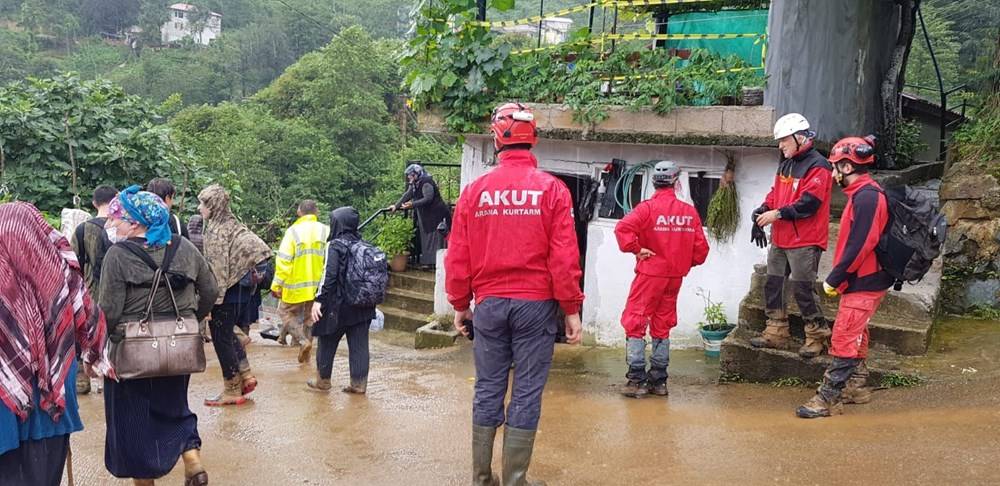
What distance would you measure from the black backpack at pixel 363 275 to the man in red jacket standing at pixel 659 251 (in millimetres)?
1925

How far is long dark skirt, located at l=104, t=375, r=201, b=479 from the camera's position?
14.3 feet

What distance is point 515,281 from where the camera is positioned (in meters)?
4.28

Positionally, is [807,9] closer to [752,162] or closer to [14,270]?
[752,162]

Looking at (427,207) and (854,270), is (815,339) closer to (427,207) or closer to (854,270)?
(854,270)

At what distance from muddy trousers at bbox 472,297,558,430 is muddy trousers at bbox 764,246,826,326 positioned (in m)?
2.83

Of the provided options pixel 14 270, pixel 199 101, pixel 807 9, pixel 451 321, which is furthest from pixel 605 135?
pixel 199 101

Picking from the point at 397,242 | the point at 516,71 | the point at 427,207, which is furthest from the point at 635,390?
the point at 397,242

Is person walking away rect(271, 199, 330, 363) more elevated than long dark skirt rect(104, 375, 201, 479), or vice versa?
person walking away rect(271, 199, 330, 363)

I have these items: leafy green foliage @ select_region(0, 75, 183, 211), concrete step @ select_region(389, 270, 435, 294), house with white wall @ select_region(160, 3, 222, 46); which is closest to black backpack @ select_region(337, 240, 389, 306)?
concrete step @ select_region(389, 270, 435, 294)

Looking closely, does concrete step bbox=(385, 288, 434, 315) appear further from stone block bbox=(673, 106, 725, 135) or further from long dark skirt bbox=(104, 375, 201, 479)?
long dark skirt bbox=(104, 375, 201, 479)

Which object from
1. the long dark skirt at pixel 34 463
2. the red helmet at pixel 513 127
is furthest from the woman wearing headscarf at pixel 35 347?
the red helmet at pixel 513 127

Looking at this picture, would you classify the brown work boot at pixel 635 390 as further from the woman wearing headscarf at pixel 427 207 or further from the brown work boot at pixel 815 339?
Result: the woman wearing headscarf at pixel 427 207

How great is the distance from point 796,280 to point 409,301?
672 cm

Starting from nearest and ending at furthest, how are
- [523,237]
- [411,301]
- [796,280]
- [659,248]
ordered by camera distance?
[523,237], [659,248], [796,280], [411,301]
